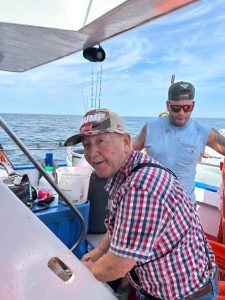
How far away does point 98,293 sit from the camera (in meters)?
1.03

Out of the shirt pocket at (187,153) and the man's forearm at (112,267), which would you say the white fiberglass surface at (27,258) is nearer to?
the man's forearm at (112,267)

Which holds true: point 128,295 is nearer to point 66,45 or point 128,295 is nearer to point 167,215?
point 167,215

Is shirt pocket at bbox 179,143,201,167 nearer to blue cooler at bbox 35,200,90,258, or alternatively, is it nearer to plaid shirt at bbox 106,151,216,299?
blue cooler at bbox 35,200,90,258

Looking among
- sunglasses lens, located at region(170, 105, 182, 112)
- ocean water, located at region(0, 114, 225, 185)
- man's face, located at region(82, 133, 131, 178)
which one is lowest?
ocean water, located at region(0, 114, 225, 185)

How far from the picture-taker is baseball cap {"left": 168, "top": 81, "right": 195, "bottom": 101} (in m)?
2.48

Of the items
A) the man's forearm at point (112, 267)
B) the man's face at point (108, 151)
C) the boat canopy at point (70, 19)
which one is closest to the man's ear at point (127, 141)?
the man's face at point (108, 151)

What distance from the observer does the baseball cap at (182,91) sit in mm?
2482

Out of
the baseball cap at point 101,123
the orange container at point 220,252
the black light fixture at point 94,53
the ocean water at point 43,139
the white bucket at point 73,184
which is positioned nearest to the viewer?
the baseball cap at point 101,123

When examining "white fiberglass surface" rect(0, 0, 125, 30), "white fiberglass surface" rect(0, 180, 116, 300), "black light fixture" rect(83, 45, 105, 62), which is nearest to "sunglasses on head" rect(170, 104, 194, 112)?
"black light fixture" rect(83, 45, 105, 62)

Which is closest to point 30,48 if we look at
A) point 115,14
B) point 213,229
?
point 115,14

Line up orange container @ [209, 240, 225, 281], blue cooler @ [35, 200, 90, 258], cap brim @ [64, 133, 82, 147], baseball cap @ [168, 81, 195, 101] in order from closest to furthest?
cap brim @ [64, 133, 82, 147] < blue cooler @ [35, 200, 90, 258] < orange container @ [209, 240, 225, 281] < baseball cap @ [168, 81, 195, 101]

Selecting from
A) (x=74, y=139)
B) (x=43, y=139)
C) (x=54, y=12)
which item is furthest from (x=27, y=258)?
(x=43, y=139)

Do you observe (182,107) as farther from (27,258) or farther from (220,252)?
(27,258)

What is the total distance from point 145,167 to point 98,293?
481mm
